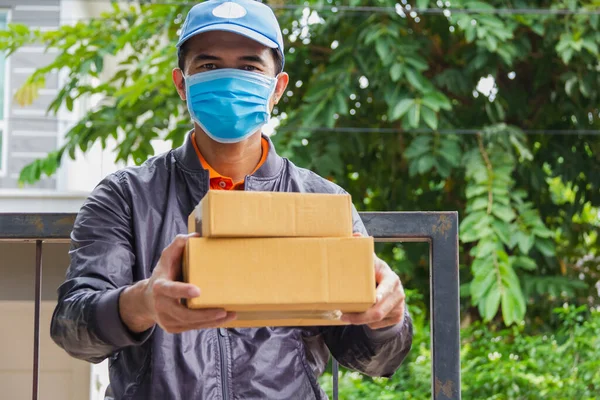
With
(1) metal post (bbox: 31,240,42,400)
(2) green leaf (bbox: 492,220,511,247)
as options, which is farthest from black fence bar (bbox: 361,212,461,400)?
(2) green leaf (bbox: 492,220,511,247)

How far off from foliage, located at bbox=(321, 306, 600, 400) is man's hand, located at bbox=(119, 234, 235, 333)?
377 centimetres

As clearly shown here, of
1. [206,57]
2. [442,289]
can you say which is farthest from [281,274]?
[206,57]

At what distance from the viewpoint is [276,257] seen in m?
1.18

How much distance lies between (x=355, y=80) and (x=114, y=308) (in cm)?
347

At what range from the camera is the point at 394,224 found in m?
1.60

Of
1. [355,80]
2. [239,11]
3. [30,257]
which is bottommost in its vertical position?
[30,257]

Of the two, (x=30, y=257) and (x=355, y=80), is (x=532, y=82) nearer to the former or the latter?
(x=355, y=80)

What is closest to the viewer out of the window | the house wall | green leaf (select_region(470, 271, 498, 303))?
the house wall

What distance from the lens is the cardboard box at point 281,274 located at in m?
1.15

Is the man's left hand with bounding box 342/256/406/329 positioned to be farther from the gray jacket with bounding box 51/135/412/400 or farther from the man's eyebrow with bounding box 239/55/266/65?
the man's eyebrow with bounding box 239/55/266/65

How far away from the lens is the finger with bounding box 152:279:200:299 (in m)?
1.12

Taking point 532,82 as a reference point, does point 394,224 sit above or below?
below

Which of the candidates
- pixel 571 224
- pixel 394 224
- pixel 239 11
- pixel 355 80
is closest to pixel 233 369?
pixel 394 224

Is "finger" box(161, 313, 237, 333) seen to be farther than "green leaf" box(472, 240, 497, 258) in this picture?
No
